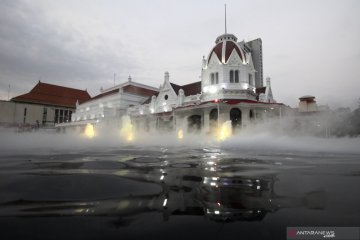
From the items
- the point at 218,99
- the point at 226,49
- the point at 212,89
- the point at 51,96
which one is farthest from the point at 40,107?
the point at 218,99

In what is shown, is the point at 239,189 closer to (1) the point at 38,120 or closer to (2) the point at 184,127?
(2) the point at 184,127

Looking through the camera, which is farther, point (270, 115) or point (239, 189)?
point (270, 115)

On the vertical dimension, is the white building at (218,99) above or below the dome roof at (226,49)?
below

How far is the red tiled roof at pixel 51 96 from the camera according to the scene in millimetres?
59594

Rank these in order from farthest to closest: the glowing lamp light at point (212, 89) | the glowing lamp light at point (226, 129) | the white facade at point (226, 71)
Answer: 1. the glowing lamp light at point (212, 89)
2. the white facade at point (226, 71)
3. the glowing lamp light at point (226, 129)

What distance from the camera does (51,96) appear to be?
62938 millimetres

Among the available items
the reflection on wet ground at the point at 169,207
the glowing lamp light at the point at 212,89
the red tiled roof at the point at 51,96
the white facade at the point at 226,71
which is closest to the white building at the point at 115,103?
the red tiled roof at the point at 51,96

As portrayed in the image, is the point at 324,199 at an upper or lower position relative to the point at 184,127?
lower

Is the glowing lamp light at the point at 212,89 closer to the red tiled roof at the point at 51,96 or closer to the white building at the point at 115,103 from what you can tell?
the white building at the point at 115,103

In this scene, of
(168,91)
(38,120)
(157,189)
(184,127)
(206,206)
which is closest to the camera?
(206,206)

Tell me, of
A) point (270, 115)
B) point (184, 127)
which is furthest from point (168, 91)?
point (270, 115)

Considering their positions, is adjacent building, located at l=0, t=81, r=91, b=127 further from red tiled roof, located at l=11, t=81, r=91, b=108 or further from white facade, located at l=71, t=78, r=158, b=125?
white facade, located at l=71, t=78, r=158, b=125

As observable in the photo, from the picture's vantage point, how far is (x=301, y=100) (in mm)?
26750

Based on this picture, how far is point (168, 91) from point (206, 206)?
35.2m
